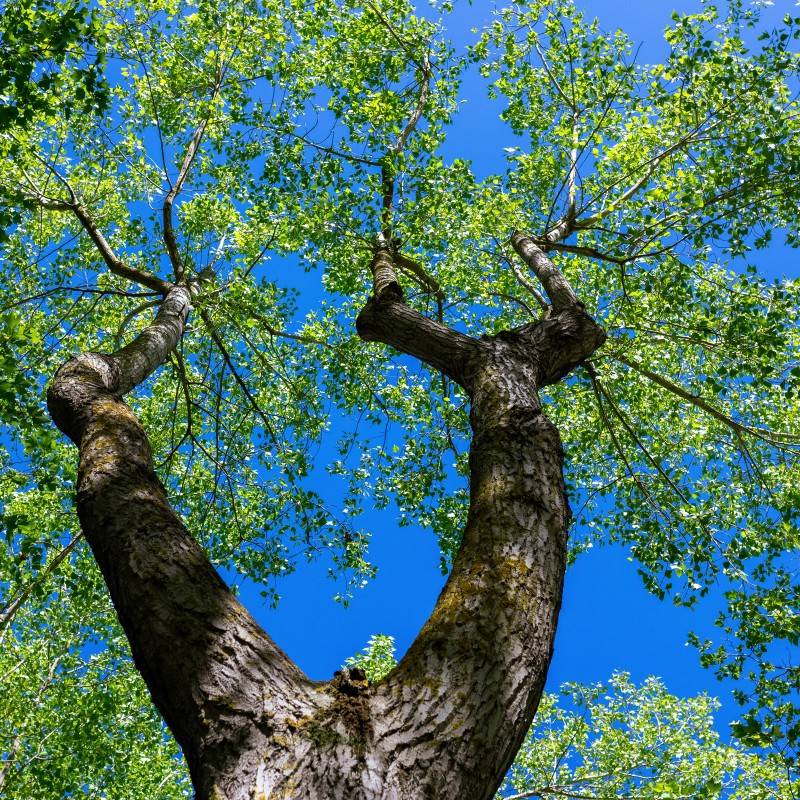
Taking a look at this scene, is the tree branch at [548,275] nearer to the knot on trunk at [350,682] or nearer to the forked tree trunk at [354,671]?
the forked tree trunk at [354,671]

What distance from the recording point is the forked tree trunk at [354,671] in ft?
7.34

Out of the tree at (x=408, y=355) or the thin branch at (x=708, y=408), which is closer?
the tree at (x=408, y=355)

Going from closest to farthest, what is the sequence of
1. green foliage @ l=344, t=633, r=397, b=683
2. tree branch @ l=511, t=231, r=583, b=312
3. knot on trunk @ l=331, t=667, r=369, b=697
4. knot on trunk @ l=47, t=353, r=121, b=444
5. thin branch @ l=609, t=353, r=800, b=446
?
1. knot on trunk @ l=331, t=667, r=369, b=697
2. knot on trunk @ l=47, t=353, r=121, b=444
3. tree branch @ l=511, t=231, r=583, b=312
4. thin branch @ l=609, t=353, r=800, b=446
5. green foliage @ l=344, t=633, r=397, b=683

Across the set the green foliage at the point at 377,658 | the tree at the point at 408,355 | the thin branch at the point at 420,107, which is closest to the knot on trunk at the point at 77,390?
the tree at the point at 408,355

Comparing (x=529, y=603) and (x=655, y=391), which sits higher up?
(x=655, y=391)

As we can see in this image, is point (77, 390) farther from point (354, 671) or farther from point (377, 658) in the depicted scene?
point (377, 658)

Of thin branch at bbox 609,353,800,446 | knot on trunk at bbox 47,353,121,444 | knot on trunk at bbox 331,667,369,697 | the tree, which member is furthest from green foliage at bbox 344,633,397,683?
knot on trunk at bbox 331,667,369,697

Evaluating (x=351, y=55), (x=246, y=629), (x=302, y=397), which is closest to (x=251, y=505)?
(x=302, y=397)

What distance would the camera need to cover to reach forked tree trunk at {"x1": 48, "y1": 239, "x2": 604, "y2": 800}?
2.24 meters

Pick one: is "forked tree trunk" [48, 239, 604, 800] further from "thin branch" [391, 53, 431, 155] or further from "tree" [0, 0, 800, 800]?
"thin branch" [391, 53, 431, 155]

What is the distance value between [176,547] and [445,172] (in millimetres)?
8560

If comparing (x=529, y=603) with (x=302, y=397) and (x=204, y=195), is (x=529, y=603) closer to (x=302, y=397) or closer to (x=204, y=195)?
(x=302, y=397)

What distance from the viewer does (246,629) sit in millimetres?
2660

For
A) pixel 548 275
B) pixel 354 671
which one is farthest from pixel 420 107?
pixel 354 671
